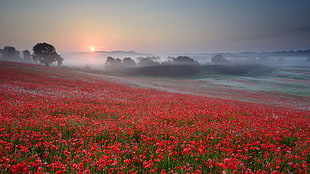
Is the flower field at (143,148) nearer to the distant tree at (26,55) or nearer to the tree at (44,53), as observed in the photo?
the tree at (44,53)

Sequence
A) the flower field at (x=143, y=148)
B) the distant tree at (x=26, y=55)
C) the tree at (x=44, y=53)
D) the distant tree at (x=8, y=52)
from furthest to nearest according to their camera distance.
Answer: the distant tree at (x=26, y=55)
the distant tree at (x=8, y=52)
the tree at (x=44, y=53)
the flower field at (x=143, y=148)

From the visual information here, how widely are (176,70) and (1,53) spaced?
135409mm

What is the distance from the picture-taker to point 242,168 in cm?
430

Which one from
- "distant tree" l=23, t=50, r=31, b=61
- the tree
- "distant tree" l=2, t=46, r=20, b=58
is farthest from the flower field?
"distant tree" l=23, t=50, r=31, b=61

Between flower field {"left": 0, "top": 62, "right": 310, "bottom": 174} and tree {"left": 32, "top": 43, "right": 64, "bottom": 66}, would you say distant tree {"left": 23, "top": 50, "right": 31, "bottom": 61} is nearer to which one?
tree {"left": 32, "top": 43, "right": 64, "bottom": 66}

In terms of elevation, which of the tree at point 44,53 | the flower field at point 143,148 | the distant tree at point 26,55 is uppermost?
the distant tree at point 26,55

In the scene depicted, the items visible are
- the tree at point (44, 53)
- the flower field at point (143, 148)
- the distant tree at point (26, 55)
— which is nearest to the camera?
the flower field at point (143, 148)

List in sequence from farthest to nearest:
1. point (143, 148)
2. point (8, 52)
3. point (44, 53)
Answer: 1. point (8, 52)
2. point (44, 53)
3. point (143, 148)

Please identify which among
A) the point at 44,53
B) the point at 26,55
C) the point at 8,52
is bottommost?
the point at 44,53

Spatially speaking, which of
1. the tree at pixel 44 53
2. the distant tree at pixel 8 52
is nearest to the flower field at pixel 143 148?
the tree at pixel 44 53

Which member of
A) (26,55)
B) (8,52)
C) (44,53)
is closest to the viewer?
(44,53)

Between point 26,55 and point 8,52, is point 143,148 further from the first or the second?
point 26,55

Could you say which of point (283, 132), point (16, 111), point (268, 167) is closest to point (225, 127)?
point (283, 132)

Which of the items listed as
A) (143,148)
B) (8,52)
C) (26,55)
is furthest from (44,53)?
(143,148)
